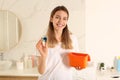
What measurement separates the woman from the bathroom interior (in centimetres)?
93

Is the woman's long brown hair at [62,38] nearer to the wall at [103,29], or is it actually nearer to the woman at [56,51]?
the woman at [56,51]

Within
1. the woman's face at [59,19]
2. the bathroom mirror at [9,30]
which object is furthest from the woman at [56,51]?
the bathroom mirror at [9,30]

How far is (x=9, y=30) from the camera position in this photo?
283 centimetres

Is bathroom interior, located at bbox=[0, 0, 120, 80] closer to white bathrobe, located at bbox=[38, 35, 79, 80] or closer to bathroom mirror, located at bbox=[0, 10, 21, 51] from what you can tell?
bathroom mirror, located at bbox=[0, 10, 21, 51]

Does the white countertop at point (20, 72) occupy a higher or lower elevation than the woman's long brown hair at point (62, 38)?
lower

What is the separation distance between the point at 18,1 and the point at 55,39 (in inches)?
48.2

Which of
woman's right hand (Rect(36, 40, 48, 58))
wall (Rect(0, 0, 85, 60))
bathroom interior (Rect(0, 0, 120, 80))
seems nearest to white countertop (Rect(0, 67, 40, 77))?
bathroom interior (Rect(0, 0, 120, 80))

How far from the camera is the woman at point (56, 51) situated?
1713 mm

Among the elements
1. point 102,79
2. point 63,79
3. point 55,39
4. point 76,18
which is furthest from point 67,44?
point 76,18

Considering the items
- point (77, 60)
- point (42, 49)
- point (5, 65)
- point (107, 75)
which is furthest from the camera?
point (5, 65)

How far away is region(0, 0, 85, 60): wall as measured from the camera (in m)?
2.74

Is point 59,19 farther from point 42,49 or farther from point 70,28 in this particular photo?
point 70,28

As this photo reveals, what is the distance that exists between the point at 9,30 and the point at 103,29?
1193 millimetres

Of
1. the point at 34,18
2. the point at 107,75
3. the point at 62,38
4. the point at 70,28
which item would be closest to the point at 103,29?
the point at 70,28
